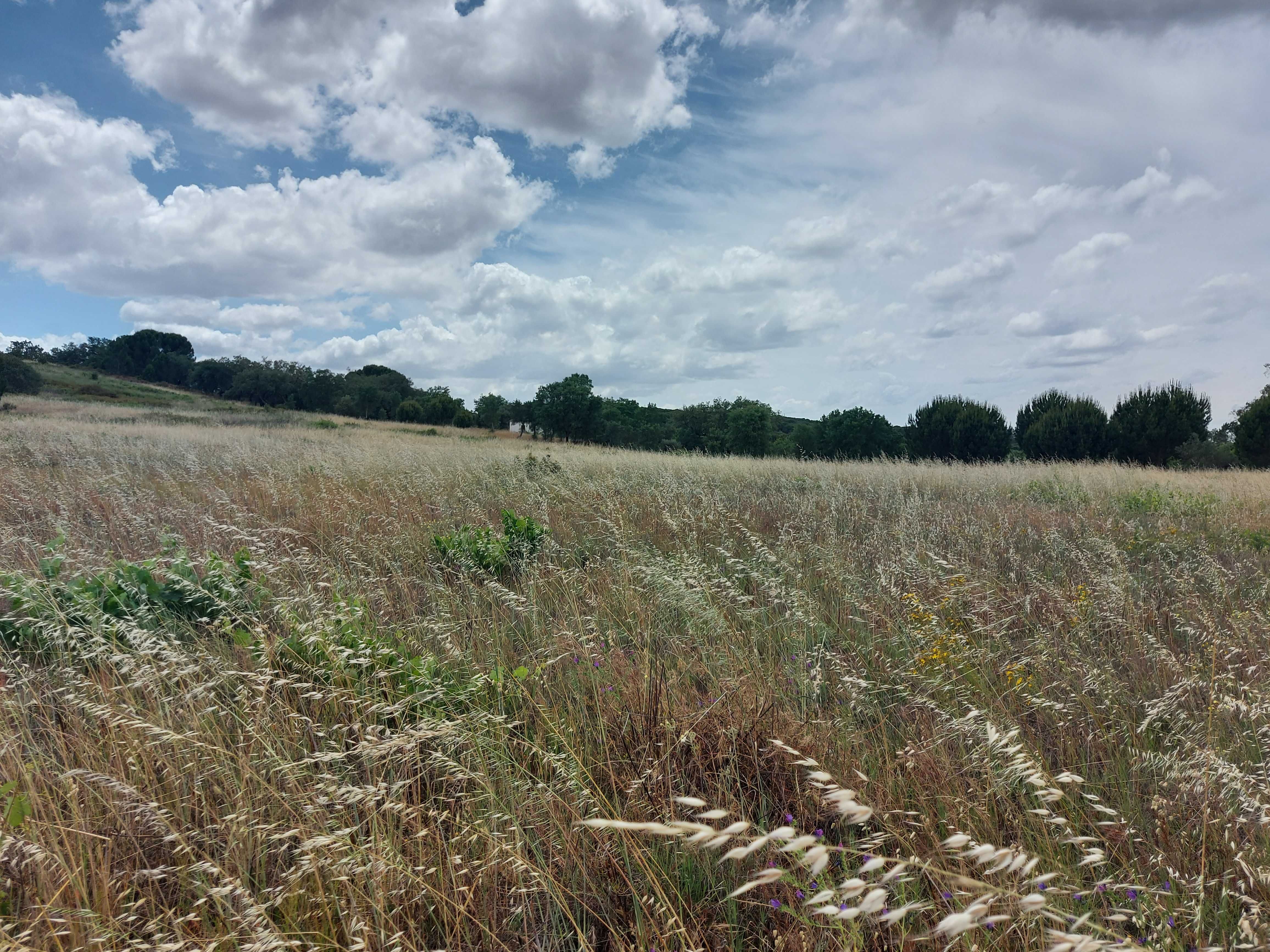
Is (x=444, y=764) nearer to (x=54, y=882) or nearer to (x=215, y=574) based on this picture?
(x=54, y=882)

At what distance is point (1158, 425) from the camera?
43.2 metres

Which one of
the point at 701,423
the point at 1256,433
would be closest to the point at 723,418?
the point at 701,423

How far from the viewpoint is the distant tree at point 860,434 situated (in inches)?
2527

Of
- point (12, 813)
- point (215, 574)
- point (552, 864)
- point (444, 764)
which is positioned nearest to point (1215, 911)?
point (552, 864)

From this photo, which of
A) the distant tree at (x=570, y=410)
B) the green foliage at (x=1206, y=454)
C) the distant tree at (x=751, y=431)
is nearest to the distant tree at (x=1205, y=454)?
the green foliage at (x=1206, y=454)

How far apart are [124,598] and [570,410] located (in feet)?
190

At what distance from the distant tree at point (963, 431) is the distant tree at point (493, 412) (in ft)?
146

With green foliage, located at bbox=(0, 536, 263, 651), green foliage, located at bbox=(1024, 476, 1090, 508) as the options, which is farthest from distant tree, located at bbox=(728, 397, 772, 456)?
green foliage, located at bbox=(0, 536, 263, 651)

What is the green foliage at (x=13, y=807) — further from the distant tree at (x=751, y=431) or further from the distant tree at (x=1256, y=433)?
the distant tree at (x=751, y=431)

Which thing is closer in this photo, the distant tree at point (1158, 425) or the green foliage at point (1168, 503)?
the green foliage at point (1168, 503)

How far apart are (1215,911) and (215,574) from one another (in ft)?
14.2

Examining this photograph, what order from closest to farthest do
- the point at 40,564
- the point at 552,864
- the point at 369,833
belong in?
1. the point at 552,864
2. the point at 369,833
3. the point at 40,564

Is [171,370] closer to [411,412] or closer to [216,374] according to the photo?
[216,374]

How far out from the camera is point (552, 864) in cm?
197
